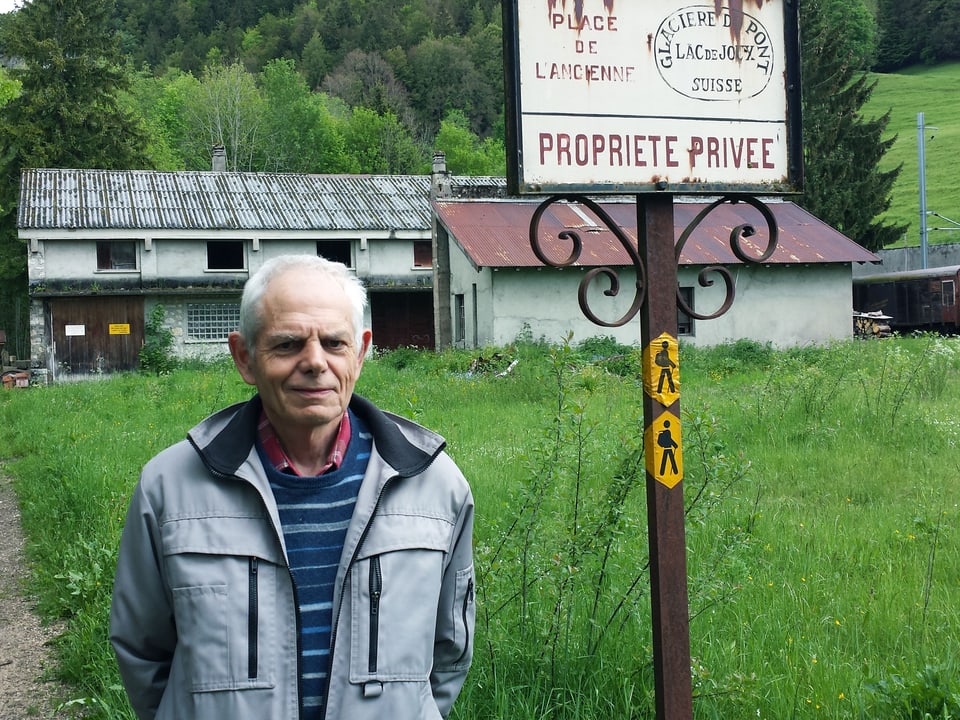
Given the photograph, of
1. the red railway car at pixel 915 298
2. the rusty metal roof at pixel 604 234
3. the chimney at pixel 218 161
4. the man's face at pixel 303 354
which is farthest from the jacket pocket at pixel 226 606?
the chimney at pixel 218 161

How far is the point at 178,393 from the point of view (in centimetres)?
1730

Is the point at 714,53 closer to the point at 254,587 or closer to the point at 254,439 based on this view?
the point at 254,439

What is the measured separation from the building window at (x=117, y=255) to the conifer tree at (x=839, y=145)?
25.2 meters

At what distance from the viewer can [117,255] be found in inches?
1303

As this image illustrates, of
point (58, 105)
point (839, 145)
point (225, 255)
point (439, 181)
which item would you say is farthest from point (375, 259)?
point (839, 145)

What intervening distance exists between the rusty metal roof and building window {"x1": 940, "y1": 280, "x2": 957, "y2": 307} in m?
5.95

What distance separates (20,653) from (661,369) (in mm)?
4202

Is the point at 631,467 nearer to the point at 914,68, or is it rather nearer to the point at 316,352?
the point at 316,352

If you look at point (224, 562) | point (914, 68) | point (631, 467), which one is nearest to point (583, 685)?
point (631, 467)

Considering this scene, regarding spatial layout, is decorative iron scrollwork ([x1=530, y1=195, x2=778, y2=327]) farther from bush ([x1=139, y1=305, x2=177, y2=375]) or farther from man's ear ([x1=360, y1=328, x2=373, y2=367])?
bush ([x1=139, y1=305, x2=177, y2=375])

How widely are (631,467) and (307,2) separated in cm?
10033

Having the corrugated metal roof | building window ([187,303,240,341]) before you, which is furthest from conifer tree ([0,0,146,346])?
building window ([187,303,240,341])

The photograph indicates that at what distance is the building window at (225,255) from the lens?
113 ft

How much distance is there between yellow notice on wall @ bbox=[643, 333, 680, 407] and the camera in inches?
130
